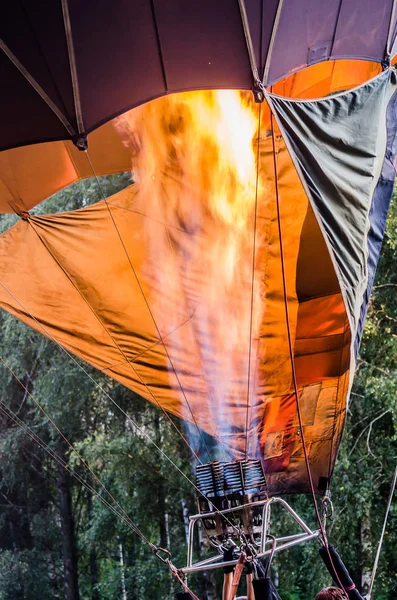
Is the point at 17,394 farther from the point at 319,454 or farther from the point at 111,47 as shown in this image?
the point at 111,47

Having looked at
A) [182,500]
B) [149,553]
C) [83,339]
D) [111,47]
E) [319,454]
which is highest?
[111,47]

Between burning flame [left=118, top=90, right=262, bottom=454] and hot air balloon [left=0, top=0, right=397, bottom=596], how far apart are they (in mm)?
12

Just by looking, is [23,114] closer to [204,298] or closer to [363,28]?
[204,298]

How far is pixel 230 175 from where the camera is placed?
15.9 feet

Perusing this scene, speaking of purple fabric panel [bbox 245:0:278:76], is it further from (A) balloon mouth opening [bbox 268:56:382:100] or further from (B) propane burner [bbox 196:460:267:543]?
(B) propane burner [bbox 196:460:267:543]

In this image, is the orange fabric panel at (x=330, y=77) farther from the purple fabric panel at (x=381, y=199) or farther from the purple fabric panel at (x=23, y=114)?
the purple fabric panel at (x=23, y=114)

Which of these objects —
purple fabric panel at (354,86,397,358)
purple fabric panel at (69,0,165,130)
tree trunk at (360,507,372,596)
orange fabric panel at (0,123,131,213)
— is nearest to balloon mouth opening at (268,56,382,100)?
purple fabric panel at (354,86,397,358)

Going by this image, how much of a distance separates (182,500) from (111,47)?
11873 millimetres

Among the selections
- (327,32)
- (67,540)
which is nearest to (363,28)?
(327,32)

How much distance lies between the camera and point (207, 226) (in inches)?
198

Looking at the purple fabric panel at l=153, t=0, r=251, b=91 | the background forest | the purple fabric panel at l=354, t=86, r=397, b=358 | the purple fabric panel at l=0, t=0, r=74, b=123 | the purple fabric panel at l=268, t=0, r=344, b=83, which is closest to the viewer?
the purple fabric panel at l=0, t=0, r=74, b=123

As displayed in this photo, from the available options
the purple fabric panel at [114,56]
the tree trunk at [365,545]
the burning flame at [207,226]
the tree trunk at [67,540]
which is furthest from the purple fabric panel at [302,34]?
the tree trunk at [67,540]

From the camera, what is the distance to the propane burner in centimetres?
484

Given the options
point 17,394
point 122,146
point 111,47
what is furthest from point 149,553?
point 111,47
